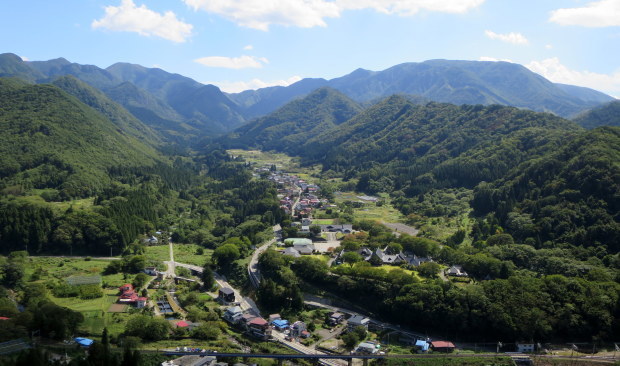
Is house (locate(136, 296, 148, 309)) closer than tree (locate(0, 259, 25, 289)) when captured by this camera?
Yes

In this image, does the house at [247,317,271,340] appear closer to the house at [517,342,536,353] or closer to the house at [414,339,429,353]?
the house at [414,339,429,353]

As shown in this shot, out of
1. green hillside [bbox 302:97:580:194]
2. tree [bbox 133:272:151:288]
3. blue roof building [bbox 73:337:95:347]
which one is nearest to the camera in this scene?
blue roof building [bbox 73:337:95:347]

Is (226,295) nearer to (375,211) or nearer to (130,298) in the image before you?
(130,298)

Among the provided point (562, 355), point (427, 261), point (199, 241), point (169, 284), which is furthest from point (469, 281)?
point (199, 241)

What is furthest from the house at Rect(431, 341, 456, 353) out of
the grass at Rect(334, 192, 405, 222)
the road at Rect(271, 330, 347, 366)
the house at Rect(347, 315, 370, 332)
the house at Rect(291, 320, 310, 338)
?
the grass at Rect(334, 192, 405, 222)

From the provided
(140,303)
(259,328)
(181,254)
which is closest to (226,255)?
(181,254)

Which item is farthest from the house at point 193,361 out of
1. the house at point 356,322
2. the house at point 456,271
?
the house at point 456,271
